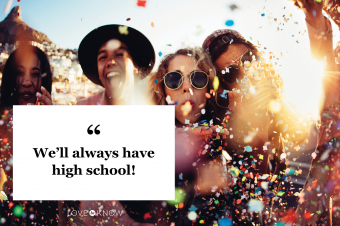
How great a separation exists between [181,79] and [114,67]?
2.54 ft

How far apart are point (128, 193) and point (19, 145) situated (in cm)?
135

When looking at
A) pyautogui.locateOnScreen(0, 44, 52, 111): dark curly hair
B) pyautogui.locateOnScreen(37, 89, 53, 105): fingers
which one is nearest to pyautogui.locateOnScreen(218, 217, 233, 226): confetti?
pyautogui.locateOnScreen(37, 89, 53, 105): fingers

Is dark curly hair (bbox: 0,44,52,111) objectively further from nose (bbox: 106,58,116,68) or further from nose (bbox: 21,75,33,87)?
nose (bbox: 106,58,116,68)

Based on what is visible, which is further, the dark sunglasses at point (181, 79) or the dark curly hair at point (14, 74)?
the dark curly hair at point (14, 74)

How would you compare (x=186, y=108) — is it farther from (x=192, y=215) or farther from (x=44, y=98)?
(x=44, y=98)

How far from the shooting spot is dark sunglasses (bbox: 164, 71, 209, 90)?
7.13 ft

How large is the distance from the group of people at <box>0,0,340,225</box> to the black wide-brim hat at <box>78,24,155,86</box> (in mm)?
12

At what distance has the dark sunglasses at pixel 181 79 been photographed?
2172 millimetres

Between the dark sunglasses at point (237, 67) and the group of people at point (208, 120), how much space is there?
1cm

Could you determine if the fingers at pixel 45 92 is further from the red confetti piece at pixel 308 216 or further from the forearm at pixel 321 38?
the red confetti piece at pixel 308 216

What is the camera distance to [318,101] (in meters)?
2.43

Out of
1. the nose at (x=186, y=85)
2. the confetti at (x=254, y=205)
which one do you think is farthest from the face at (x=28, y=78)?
the confetti at (x=254, y=205)

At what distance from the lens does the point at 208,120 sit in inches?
90.2

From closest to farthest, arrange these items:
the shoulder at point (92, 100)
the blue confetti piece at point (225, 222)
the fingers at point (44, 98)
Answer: the blue confetti piece at point (225, 222), the fingers at point (44, 98), the shoulder at point (92, 100)
